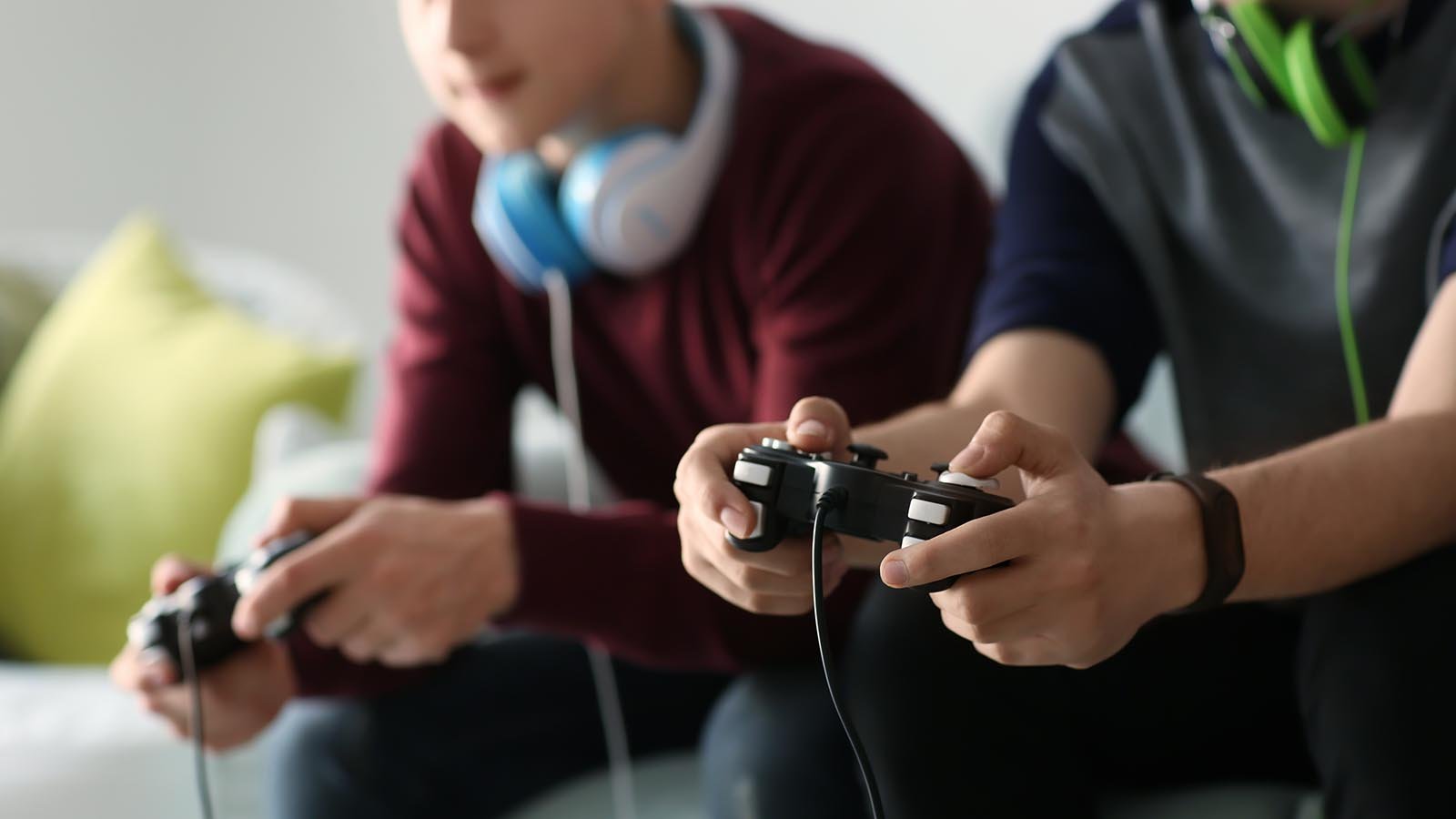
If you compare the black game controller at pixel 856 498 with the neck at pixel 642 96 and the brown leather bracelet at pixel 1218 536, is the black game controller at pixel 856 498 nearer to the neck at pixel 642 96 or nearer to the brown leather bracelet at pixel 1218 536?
the brown leather bracelet at pixel 1218 536

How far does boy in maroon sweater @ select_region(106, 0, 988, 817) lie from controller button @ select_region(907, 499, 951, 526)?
0.30 m

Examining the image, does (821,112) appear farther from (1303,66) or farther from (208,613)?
(208,613)

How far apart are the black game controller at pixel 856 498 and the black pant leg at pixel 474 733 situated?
503mm

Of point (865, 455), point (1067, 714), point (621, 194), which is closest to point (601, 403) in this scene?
point (621, 194)

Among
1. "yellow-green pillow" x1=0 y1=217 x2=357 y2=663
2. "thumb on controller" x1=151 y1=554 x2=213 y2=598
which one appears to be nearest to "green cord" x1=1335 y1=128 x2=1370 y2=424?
"thumb on controller" x1=151 y1=554 x2=213 y2=598

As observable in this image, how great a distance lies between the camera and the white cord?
1.00m

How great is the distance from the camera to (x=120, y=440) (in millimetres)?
1391

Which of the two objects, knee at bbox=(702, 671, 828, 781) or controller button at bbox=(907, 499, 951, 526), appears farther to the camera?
knee at bbox=(702, 671, 828, 781)

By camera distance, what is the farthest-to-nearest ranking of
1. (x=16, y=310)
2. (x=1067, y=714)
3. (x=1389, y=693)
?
(x=16, y=310) → (x=1067, y=714) → (x=1389, y=693)

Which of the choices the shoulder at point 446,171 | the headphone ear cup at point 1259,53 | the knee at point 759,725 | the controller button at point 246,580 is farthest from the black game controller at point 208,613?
the headphone ear cup at point 1259,53

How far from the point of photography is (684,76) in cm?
105

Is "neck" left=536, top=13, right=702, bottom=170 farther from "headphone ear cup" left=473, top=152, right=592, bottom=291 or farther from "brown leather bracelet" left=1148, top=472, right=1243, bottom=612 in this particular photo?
"brown leather bracelet" left=1148, top=472, right=1243, bottom=612

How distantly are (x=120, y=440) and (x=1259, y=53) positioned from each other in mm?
1066

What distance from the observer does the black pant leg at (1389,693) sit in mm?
603
